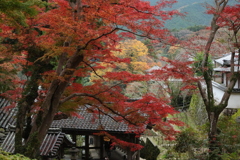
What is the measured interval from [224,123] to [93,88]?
635cm

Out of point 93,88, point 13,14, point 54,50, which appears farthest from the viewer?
point 93,88

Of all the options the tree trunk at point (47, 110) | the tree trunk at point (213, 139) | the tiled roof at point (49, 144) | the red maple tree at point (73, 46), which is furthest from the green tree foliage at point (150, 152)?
the tree trunk at point (47, 110)

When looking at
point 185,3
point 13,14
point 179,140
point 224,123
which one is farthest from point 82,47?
point 185,3

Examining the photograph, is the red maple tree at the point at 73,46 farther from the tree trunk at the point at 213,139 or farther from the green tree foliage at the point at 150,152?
the green tree foliage at the point at 150,152

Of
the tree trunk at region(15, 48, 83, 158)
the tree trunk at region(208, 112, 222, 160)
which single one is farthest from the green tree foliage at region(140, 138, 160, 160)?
the tree trunk at region(15, 48, 83, 158)

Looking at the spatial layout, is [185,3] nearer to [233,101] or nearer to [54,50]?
A: [233,101]

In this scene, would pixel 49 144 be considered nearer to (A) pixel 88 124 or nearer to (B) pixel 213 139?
(A) pixel 88 124

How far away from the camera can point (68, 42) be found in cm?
618

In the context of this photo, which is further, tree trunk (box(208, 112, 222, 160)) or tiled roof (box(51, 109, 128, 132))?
tiled roof (box(51, 109, 128, 132))

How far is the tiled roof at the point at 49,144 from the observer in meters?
8.05

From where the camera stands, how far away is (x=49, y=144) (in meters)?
8.35

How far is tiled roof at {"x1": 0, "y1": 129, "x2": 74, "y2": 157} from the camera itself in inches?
317

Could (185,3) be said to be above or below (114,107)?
above

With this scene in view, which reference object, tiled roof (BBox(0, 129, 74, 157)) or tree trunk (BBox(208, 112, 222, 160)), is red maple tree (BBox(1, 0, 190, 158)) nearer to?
tiled roof (BBox(0, 129, 74, 157))
